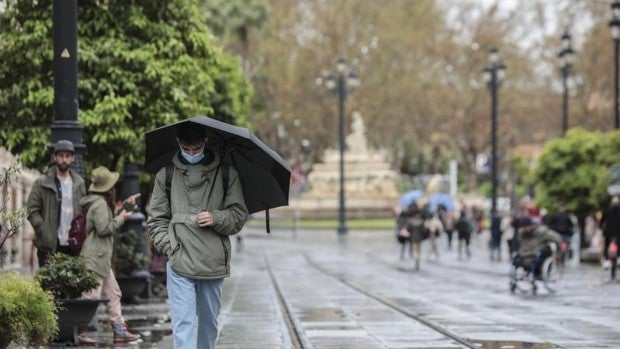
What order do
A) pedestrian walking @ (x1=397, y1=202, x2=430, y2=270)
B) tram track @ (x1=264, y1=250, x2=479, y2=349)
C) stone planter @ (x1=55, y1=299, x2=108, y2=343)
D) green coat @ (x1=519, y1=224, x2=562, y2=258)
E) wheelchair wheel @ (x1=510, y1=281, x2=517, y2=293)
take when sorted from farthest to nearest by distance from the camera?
pedestrian walking @ (x1=397, y1=202, x2=430, y2=270) < wheelchair wheel @ (x1=510, y1=281, x2=517, y2=293) < green coat @ (x1=519, y1=224, x2=562, y2=258) < tram track @ (x1=264, y1=250, x2=479, y2=349) < stone planter @ (x1=55, y1=299, x2=108, y2=343)

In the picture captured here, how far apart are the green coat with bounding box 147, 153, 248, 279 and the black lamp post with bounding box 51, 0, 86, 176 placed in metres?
5.12

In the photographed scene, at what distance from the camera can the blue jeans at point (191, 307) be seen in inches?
386

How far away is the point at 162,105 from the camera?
21.3 metres

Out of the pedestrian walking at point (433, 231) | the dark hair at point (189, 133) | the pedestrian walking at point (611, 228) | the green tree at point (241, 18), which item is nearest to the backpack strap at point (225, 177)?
the dark hair at point (189, 133)

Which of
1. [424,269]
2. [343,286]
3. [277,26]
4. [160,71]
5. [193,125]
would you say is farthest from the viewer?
[277,26]

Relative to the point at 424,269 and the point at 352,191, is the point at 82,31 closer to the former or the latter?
the point at 424,269

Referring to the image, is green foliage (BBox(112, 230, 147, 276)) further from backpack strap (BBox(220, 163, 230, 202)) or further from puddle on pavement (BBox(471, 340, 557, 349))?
backpack strap (BBox(220, 163, 230, 202))

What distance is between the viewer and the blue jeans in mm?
9805

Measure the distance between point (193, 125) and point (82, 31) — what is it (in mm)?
11517

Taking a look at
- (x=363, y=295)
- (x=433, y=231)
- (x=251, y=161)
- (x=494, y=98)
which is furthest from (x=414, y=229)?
(x=251, y=161)

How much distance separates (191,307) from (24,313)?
2113mm

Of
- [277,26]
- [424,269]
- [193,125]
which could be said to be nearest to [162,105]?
[193,125]

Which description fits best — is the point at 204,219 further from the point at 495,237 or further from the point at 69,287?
the point at 495,237

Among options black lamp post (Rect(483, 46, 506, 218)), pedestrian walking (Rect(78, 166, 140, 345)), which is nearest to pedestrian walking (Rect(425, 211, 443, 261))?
black lamp post (Rect(483, 46, 506, 218))
